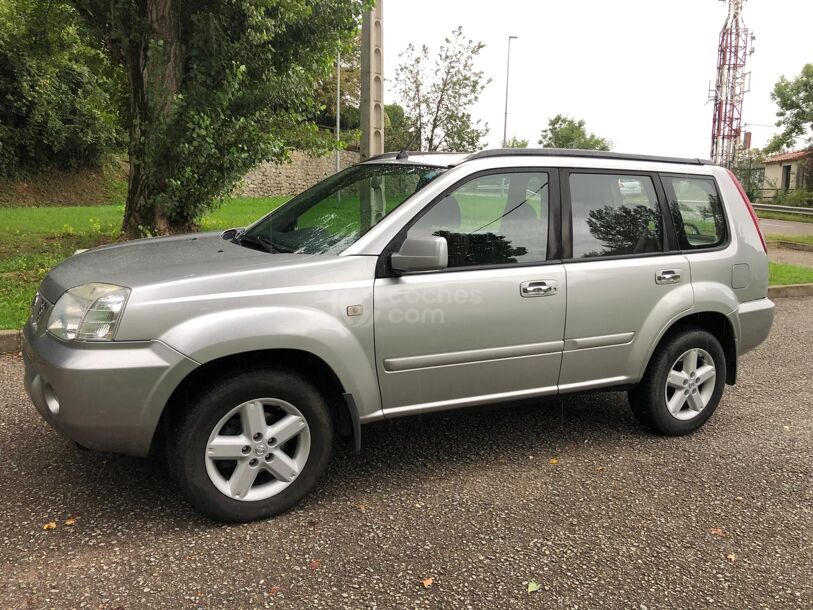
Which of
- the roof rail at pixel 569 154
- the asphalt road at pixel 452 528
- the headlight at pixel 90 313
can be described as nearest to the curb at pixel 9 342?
the asphalt road at pixel 452 528

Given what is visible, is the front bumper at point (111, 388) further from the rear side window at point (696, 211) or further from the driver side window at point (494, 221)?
the rear side window at point (696, 211)

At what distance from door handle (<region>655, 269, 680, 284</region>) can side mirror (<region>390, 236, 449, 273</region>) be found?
1574 mm

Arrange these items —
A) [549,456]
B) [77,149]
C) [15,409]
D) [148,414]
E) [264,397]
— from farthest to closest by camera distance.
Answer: [77,149] → [15,409] → [549,456] → [264,397] → [148,414]

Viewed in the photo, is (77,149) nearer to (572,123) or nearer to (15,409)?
(15,409)

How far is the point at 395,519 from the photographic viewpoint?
10.7ft

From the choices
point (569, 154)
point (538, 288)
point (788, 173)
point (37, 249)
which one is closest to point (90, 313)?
point (538, 288)

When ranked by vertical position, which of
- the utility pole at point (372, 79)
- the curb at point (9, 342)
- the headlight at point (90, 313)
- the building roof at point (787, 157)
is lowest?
the curb at point (9, 342)

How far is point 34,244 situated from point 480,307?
1057 cm

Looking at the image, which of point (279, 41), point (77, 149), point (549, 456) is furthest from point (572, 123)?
point (549, 456)

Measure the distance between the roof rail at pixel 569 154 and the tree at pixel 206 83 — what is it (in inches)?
242

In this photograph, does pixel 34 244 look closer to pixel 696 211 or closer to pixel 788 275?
pixel 696 211

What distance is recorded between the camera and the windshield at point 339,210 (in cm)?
350

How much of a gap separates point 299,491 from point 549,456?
1.61 metres

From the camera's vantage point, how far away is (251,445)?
308 cm
